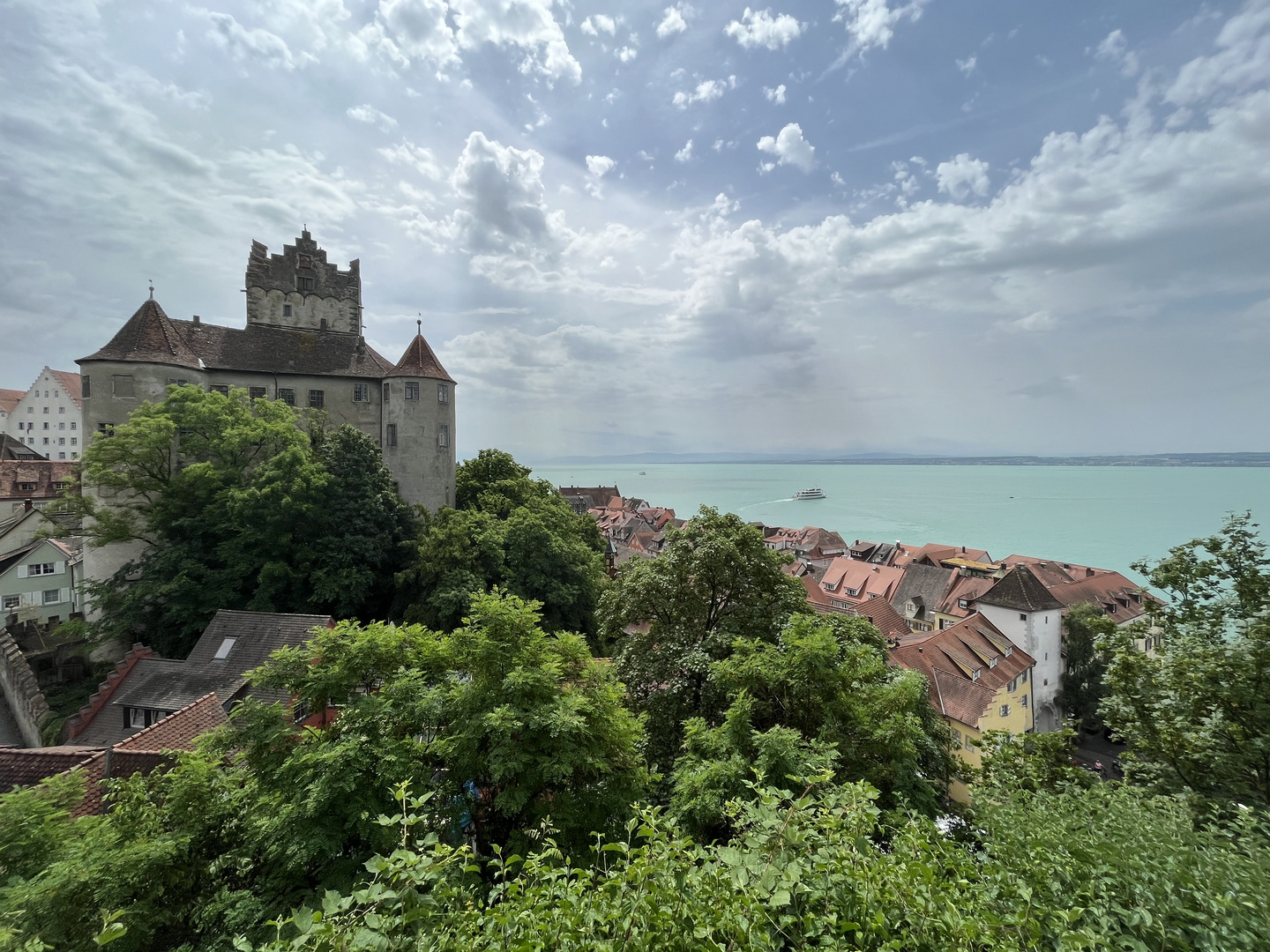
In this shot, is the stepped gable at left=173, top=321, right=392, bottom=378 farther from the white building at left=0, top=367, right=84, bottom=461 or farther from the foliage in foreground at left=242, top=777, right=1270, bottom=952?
the white building at left=0, top=367, right=84, bottom=461

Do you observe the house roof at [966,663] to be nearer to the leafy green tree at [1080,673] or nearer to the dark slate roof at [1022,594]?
the dark slate roof at [1022,594]

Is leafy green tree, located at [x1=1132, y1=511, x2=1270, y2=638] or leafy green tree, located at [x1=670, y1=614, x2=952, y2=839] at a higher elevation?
leafy green tree, located at [x1=1132, y1=511, x2=1270, y2=638]

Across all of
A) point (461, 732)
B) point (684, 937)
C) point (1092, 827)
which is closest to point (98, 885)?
point (461, 732)

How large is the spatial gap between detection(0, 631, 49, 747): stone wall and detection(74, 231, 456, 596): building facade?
3.84 meters

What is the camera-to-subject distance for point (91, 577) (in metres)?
22.7

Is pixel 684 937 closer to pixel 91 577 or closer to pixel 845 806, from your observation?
pixel 845 806

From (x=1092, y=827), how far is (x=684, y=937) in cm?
381

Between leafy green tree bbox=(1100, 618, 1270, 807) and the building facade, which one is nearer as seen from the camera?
leafy green tree bbox=(1100, 618, 1270, 807)

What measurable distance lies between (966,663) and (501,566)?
20260 millimetres

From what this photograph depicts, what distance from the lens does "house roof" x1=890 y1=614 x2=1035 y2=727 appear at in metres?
19.8

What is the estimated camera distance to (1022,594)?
28.1 metres

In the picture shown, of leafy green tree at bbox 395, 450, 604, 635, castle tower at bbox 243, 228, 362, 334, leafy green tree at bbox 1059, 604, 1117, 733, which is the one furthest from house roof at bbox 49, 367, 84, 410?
leafy green tree at bbox 1059, 604, 1117, 733

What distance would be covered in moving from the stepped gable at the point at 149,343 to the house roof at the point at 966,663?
3326 cm

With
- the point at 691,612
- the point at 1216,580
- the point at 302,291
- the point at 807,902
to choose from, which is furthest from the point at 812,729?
the point at 302,291
